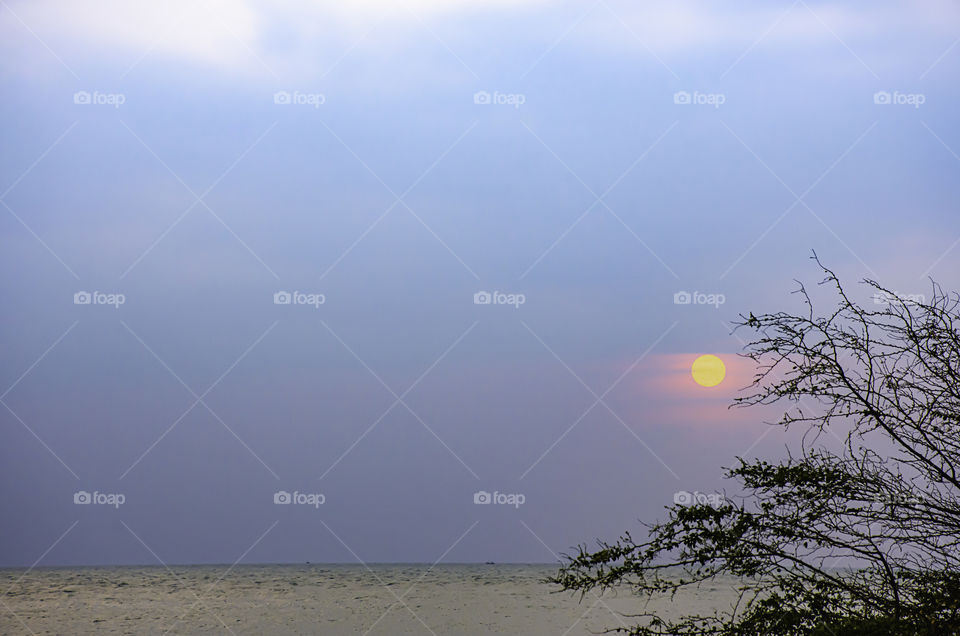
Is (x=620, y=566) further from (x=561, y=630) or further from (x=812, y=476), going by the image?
(x=561, y=630)

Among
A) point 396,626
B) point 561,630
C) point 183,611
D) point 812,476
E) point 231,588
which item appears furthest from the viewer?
point 231,588

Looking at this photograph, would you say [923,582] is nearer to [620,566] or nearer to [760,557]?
[760,557]

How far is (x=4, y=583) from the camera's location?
44.1 meters

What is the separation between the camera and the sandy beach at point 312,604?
2703 centimetres

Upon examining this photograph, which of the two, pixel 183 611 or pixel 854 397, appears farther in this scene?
pixel 183 611

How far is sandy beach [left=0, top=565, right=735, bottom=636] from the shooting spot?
1064 inches

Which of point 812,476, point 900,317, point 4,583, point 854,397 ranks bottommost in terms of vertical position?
point 4,583

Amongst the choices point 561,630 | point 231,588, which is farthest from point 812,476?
point 231,588

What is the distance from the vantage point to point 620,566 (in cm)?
594

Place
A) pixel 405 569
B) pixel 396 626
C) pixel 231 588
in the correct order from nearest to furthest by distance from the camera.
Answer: pixel 396 626
pixel 231 588
pixel 405 569

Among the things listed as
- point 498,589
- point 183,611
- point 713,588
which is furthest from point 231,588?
point 713,588

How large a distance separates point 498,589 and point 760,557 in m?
34.3

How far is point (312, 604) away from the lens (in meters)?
33.6

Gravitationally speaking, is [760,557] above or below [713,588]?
→ above
